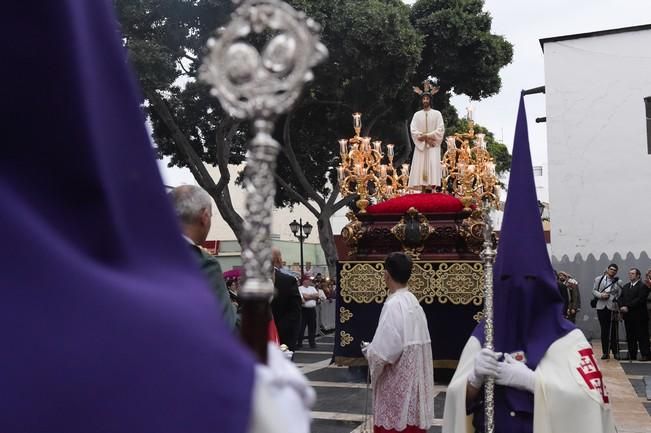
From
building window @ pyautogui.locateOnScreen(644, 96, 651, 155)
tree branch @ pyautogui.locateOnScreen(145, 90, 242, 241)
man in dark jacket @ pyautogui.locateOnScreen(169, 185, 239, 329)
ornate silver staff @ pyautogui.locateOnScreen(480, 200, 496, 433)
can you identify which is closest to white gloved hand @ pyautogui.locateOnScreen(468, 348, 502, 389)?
ornate silver staff @ pyautogui.locateOnScreen(480, 200, 496, 433)

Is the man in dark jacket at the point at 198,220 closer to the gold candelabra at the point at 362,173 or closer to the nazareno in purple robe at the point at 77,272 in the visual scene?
the nazareno in purple robe at the point at 77,272

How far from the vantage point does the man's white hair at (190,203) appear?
11.1 ft

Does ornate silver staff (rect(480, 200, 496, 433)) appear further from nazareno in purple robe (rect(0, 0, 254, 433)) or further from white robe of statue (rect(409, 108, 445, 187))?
white robe of statue (rect(409, 108, 445, 187))

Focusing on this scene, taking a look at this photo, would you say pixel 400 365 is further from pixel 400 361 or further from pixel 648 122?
pixel 648 122

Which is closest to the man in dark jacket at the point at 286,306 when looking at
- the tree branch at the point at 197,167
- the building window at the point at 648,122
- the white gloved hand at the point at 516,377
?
the white gloved hand at the point at 516,377

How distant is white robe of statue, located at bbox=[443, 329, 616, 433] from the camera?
3207 mm

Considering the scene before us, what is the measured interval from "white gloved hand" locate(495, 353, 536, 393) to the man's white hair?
1.62m

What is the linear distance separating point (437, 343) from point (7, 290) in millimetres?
8795

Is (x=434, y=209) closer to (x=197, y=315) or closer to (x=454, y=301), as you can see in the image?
(x=454, y=301)

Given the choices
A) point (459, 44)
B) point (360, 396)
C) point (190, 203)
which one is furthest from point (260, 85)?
point (459, 44)

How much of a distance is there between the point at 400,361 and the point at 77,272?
14.3 feet

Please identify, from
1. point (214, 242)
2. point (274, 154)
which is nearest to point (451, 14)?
point (274, 154)

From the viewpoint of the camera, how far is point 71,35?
0.93 metres

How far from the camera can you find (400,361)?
5.06 meters
